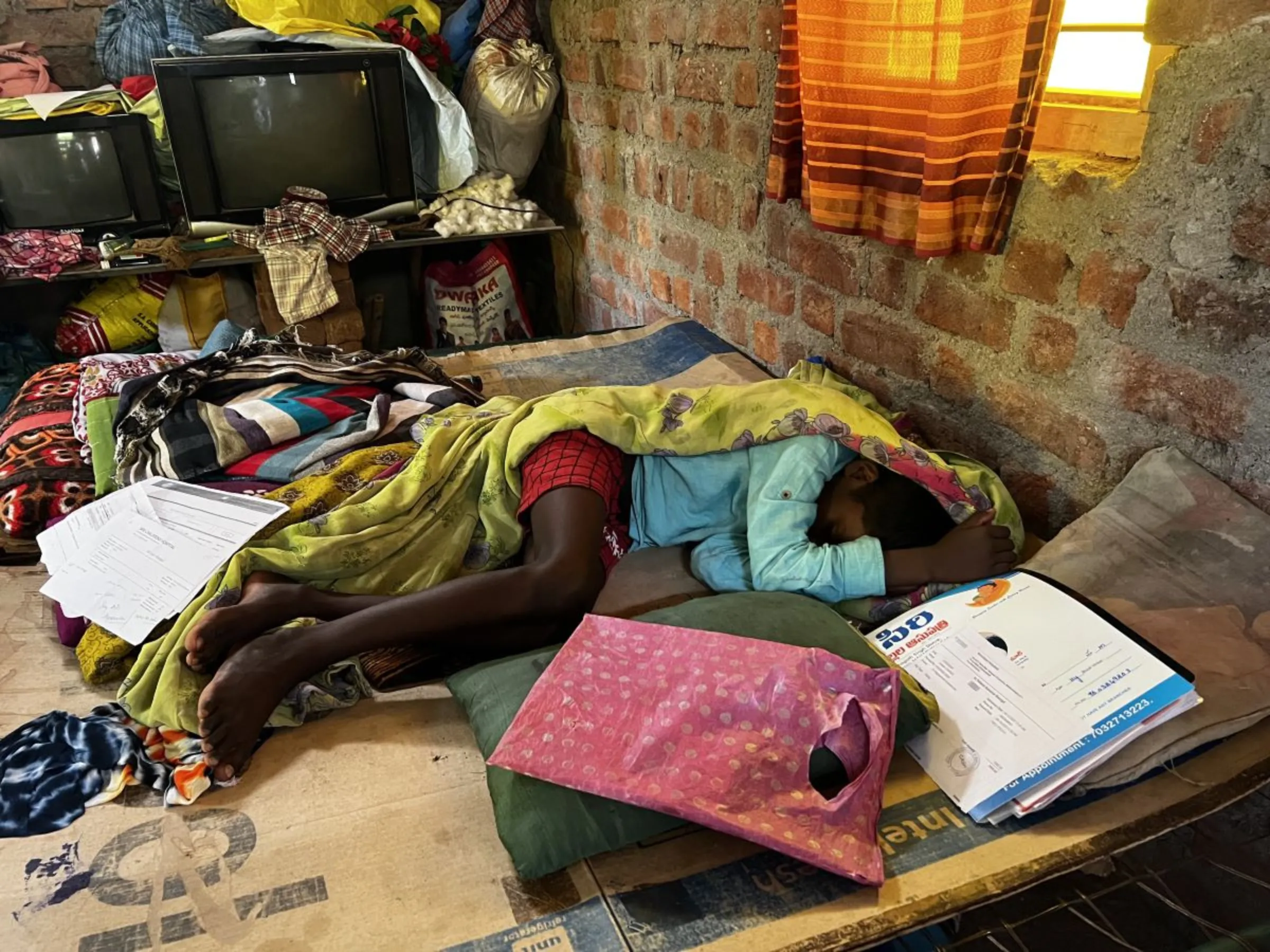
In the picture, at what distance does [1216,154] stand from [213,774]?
1.29 metres

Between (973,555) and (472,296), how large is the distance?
7.21 ft

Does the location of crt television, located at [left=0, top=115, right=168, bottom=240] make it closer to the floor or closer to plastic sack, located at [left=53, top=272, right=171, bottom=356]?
plastic sack, located at [left=53, top=272, right=171, bottom=356]

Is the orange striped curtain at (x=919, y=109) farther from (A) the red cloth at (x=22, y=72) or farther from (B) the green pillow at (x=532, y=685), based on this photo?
(A) the red cloth at (x=22, y=72)

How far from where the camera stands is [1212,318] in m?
1.01

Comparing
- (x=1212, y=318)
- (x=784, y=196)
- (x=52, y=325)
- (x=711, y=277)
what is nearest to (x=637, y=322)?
(x=711, y=277)

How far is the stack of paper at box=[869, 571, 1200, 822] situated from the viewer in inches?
34.1

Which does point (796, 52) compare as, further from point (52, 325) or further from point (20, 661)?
point (52, 325)

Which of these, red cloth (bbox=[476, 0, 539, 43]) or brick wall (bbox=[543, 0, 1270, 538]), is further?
red cloth (bbox=[476, 0, 539, 43])

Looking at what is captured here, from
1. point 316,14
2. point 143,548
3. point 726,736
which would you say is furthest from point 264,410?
point 316,14

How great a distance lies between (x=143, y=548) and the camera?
4.12 ft

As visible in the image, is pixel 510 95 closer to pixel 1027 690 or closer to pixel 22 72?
pixel 22 72

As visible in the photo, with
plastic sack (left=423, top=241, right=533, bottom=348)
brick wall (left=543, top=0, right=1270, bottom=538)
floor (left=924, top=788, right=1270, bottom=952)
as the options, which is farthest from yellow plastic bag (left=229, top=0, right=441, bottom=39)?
floor (left=924, top=788, right=1270, bottom=952)

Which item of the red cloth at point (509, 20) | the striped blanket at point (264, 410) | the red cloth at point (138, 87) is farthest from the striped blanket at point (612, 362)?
the red cloth at point (138, 87)

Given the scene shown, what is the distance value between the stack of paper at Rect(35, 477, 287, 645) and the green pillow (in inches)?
16.5
